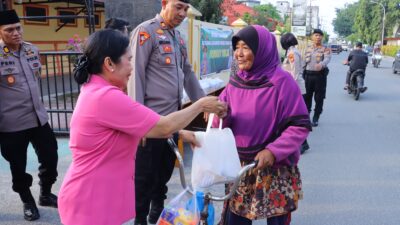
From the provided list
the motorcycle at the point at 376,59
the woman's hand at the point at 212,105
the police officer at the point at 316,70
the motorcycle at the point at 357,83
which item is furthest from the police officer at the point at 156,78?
the motorcycle at the point at 376,59

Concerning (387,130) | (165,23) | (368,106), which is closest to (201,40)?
(165,23)

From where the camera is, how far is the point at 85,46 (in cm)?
185

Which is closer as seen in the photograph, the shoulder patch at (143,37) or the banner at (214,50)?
the shoulder patch at (143,37)

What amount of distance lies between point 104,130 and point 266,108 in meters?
0.89

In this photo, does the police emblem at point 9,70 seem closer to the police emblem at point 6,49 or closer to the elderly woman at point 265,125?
the police emblem at point 6,49

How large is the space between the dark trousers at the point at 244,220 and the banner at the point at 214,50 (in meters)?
4.02

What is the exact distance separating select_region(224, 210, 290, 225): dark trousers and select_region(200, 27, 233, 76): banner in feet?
13.2

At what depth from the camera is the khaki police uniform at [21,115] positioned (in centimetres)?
346

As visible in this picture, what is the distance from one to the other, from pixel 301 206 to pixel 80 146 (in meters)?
2.83

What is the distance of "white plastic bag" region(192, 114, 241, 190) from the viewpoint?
6.72 feet

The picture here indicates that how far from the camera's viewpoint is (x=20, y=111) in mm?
3488

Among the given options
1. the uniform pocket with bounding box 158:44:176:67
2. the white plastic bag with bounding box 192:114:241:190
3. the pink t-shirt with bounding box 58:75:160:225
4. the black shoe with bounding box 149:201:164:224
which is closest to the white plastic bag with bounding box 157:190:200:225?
the white plastic bag with bounding box 192:114:241:190

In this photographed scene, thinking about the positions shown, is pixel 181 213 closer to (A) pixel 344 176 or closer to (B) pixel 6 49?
(B) pixel 6 49

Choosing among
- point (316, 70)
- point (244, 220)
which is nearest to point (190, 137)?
point (244, 220)
